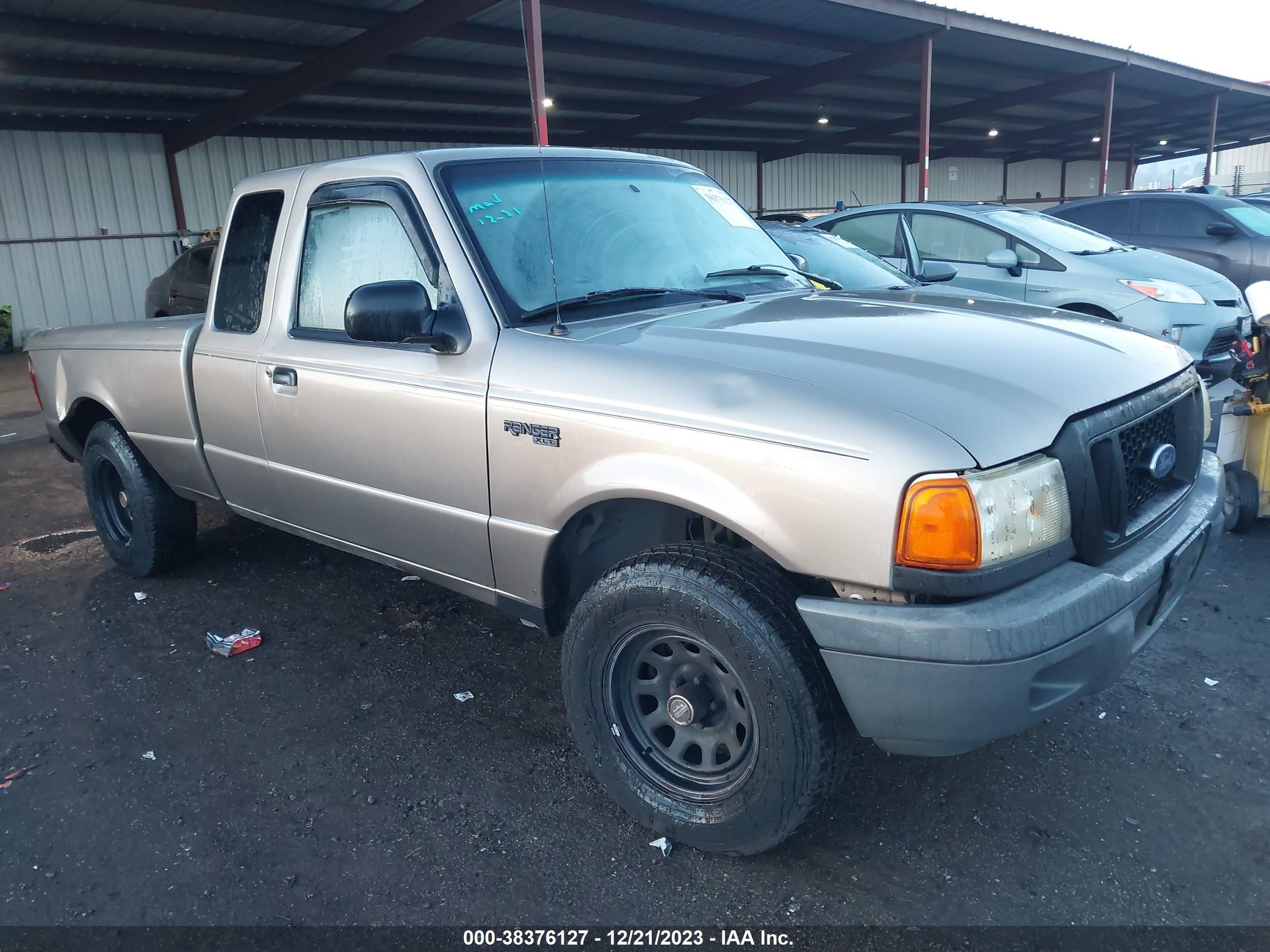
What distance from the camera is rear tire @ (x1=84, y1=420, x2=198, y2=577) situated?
4578 millimetres

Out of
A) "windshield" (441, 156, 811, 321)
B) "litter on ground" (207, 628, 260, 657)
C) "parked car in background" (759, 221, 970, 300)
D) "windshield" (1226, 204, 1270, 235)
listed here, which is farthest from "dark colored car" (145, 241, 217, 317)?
"windshield" (1226, 204, 1270, 235)

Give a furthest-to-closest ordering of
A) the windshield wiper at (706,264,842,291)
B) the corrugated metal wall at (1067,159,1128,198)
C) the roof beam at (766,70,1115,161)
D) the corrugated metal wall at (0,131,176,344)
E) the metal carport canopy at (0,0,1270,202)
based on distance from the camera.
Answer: the corrugated metal wall at (1067,159,1128,198) < the roof beam at (766,70,1115,161) < the corrugated metal wall at (0,131,176,344) < the metal carport canopy at (0,0,1270,202) < the windshield wiper at (706,264,842,291)

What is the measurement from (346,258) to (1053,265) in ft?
19.7

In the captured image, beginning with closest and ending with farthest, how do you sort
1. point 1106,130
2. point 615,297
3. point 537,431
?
point 537,431
point 615,297
point 1106,130

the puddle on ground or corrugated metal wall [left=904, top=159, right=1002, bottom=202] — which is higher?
corrugated metal wall [left=904, top=159, right=1002, bottom=202]

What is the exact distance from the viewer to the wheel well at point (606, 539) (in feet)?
8.96

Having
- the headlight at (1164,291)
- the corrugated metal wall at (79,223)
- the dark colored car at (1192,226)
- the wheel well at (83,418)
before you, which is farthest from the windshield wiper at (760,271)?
the corrugated metal wall at (79,223)

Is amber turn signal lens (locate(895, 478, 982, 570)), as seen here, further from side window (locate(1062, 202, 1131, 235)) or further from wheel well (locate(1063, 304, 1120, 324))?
side window (locate(1062, 202, 1131, 235))

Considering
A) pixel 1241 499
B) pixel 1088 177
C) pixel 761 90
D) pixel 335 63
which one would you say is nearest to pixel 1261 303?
pixel 1241 499

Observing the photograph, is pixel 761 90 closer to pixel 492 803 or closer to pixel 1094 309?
pixel 1094 309

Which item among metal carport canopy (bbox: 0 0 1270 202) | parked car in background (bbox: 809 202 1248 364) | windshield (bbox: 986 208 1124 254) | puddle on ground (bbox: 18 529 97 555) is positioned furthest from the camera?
metal carport canopy (bbox: 0 0 1270 202)

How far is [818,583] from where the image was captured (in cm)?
232

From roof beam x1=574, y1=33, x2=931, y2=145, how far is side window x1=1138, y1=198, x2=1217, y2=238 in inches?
200

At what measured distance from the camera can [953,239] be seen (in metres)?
7.97
